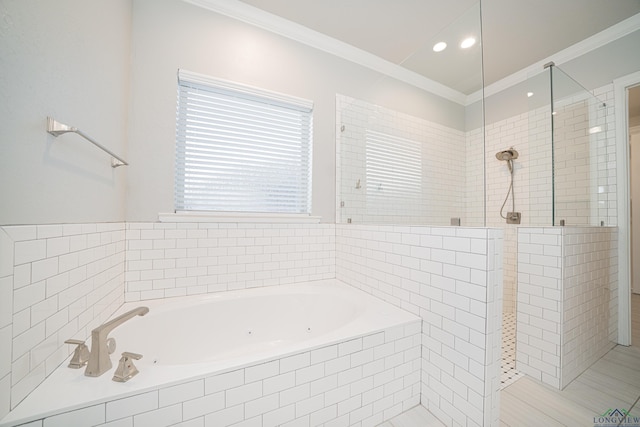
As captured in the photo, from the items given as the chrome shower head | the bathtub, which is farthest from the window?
the chrome shower head

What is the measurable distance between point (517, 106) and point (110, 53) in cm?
338

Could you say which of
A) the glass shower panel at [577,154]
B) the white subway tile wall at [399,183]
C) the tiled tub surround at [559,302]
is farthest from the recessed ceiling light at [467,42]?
the tiled tub surround at [559,302]

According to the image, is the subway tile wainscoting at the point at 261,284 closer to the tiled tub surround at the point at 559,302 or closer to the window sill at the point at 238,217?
the window sill at the point at 238,217

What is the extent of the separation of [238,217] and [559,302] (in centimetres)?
224

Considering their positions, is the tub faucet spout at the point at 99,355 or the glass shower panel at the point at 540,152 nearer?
the tub faucet spout at the point at 99,355

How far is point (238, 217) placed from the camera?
1802mm

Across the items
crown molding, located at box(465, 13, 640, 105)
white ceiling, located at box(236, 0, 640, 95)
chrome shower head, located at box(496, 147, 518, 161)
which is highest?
white ceiling, located at box(236, 0, 640, 95)

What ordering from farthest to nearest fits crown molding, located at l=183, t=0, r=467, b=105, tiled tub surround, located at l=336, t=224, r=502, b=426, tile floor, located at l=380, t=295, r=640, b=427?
crown molding, located at l=183, t=0, r=467, b=105, tile floor, located at l=380, t=295, r=640, b=427, tiled tub surround, located at l=336, t=224, r=502, b=426

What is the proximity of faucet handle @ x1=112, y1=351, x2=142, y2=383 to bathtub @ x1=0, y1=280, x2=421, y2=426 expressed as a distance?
0.02 m

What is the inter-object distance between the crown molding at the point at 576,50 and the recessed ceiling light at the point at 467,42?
0.28 meters

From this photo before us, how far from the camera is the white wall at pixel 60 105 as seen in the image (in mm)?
719

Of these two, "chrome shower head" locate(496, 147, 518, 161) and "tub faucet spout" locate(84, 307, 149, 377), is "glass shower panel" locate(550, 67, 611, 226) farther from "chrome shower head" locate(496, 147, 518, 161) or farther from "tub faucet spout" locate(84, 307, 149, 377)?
"tub faucet spout" locate(84, 307, 149, 377)

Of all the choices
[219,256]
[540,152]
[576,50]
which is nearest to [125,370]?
[219,256]

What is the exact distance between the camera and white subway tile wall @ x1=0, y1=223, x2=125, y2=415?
0.68 metres
